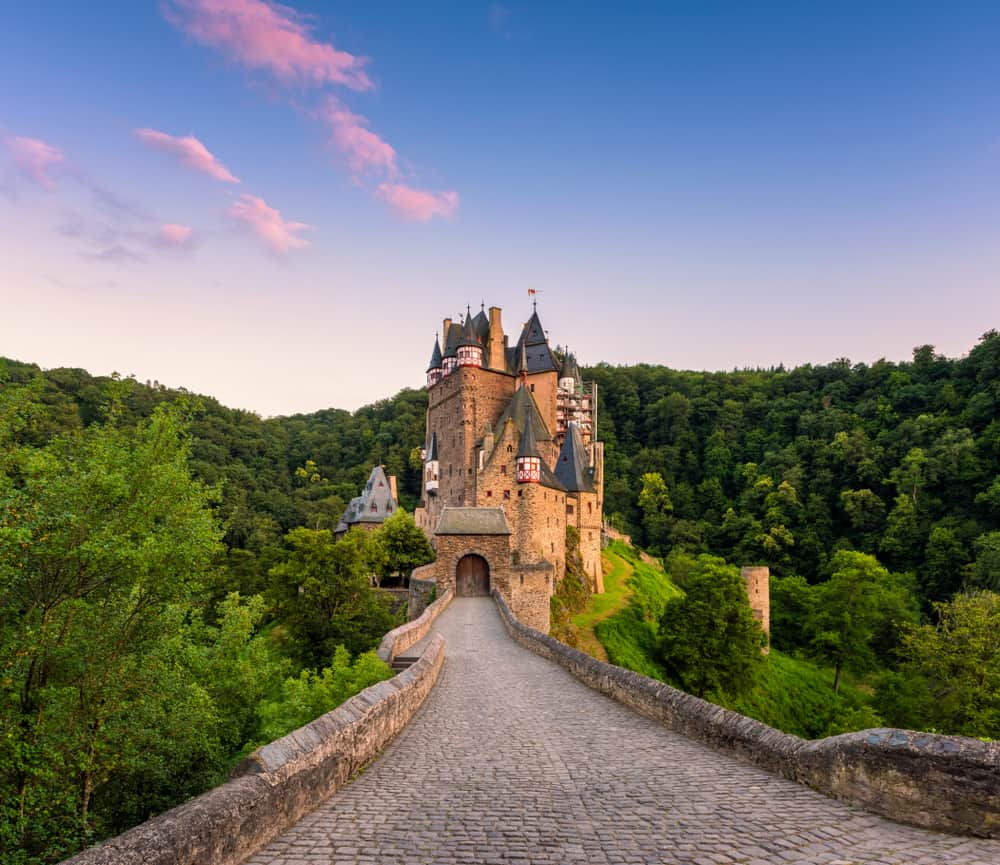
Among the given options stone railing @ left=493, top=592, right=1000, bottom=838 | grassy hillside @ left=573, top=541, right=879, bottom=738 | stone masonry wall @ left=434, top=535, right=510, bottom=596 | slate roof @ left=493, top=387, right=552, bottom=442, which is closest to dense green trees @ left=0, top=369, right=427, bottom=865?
stone railing @ left=493, top=592, right=1000, bottom=838

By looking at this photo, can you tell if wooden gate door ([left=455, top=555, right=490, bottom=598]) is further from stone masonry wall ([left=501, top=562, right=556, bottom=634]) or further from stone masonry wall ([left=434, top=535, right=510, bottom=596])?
stone masonry wall ([left=501, top=562, right=556, bottom=634])

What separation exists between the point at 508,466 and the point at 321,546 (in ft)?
38.2

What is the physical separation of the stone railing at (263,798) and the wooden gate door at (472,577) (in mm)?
21719

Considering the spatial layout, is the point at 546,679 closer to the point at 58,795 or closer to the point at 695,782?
the point at 695,782

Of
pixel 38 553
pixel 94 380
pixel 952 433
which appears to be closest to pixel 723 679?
pixel 38 553

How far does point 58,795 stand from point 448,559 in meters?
19.3

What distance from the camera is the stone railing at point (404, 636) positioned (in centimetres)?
1446

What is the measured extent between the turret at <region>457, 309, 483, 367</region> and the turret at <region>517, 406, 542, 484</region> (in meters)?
9.81

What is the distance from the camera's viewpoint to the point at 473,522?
30031 mm

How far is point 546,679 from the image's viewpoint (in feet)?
43.2

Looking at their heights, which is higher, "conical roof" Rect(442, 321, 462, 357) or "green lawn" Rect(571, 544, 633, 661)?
"conical roof" Rect(442, 321, 462, 357)

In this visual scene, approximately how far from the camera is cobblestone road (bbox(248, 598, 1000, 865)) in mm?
4750

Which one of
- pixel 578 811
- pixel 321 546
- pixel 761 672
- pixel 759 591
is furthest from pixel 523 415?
pixel 578 811

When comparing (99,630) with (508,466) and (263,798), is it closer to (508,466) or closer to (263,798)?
(263,798)
